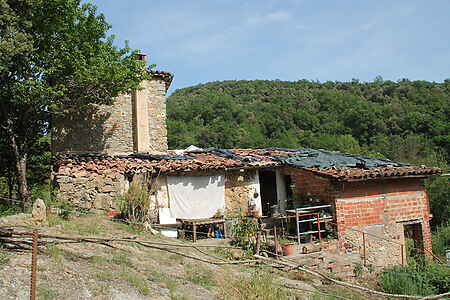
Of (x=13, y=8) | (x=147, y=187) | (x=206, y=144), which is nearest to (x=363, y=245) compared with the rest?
(x=147, y=187)

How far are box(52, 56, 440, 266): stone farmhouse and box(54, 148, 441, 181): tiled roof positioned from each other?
0.03 metres

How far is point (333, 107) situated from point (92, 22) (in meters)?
40.7

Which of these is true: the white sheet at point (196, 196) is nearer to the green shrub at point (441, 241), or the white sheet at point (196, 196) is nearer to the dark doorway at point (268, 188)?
the dark doorway at point (268, 188)

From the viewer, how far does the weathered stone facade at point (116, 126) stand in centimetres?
1436

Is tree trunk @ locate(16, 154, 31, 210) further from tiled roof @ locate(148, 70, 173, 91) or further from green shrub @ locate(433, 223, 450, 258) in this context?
green shrub @ locate(433, 223, 450, 258)

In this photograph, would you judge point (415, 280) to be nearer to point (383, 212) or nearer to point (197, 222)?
point (383, 212)

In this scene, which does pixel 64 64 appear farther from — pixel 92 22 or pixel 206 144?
pixel 206 144

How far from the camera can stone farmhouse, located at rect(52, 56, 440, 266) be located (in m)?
11.7

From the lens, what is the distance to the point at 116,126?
49.2 ft

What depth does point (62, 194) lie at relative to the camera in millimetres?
11375

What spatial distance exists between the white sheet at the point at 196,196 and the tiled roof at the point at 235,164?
1.70 feet

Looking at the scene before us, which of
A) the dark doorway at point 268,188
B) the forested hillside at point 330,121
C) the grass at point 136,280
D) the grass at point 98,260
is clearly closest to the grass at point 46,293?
the grass at point 136,280

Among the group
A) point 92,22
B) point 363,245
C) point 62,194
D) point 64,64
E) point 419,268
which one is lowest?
point 419,268

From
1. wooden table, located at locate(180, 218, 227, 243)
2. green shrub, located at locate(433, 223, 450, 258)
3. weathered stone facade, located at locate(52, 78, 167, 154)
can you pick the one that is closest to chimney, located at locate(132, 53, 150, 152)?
weathered stone facade, located at locate(52, 78, 167, 154)
